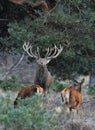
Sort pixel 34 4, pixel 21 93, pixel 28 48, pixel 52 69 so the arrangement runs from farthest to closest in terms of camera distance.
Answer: pixel 52 69 < pixel 34 4 < pixel 28 48 < pixel 21 93

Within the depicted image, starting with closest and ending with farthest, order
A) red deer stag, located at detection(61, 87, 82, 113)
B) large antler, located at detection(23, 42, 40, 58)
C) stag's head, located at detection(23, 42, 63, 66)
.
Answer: red deer stag, located at detection(61, 87, 82, 113) → stag's head, located at detection(23, 42, 63, 66) → large antler, located at detection(23, 42, 40, 58)

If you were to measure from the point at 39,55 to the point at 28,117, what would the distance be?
580 centimetres

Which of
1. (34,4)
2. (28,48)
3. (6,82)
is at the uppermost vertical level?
(34,4)

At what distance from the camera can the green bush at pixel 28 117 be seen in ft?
33.4

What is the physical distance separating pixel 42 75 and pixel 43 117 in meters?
5.61

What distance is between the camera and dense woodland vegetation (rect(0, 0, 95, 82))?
16359mm

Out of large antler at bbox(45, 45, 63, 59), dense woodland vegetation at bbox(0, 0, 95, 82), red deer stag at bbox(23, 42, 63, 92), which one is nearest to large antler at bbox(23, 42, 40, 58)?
red deer stag at bbox(23, 42, 63, 92)

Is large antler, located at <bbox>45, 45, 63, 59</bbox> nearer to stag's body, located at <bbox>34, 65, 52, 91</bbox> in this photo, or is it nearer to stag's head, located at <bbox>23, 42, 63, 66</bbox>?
stag's head, located at <bbox>23, 42, 63, 66</bbox>

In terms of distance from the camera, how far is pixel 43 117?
34.0ft

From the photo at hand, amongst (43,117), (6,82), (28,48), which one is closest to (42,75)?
(28,48)

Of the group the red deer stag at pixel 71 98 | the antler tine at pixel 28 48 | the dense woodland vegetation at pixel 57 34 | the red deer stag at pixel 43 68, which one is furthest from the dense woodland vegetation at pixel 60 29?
the red deer stag at pixel 71 98

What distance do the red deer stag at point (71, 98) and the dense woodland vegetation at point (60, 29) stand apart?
3.52m

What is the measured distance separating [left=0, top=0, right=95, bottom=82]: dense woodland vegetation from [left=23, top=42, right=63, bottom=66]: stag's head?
0.63ft

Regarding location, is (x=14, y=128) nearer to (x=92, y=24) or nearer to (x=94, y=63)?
(x=92, y=24)
